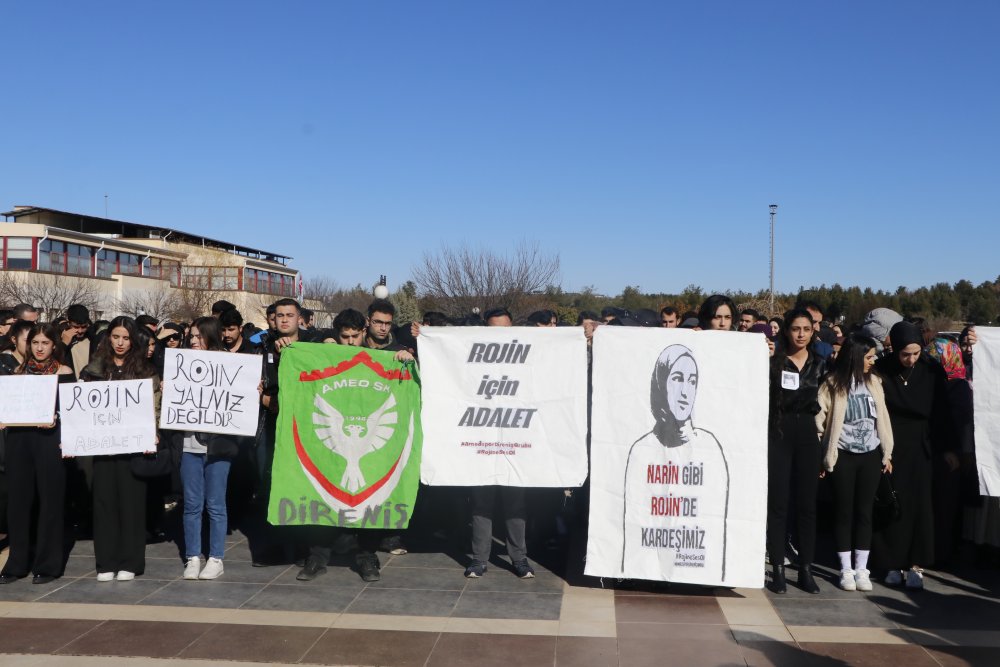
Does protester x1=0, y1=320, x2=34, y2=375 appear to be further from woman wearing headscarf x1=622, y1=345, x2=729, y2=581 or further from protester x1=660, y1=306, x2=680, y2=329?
protester x1=660, y1=306, x2=680, y2=329

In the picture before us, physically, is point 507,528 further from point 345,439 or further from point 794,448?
point 794,448

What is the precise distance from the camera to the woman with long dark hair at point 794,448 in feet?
19.5

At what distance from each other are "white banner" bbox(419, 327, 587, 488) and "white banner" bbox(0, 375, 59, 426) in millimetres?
2688

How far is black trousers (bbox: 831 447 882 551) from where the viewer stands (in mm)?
6020

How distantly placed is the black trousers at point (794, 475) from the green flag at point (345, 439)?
2.57 m

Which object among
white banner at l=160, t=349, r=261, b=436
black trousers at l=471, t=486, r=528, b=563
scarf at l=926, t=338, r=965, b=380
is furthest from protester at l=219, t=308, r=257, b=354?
scarf at l=926, t=338, r=965, b=380

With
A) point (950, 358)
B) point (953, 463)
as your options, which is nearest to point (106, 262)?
point (950, 358)

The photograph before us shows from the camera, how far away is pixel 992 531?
→ 6.36 m

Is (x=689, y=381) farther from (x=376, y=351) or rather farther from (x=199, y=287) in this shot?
(x=199, y=287)

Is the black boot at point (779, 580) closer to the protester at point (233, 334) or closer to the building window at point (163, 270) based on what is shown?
the protester at point (233, 334)

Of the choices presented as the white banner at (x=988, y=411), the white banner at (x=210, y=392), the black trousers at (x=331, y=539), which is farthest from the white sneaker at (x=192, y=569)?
the white banner at (x=988, y=411)

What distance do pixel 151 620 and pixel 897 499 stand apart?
5.17 m

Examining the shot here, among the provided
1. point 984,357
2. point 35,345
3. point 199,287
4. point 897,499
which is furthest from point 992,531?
point 199,287

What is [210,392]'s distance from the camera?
6.27 meters
